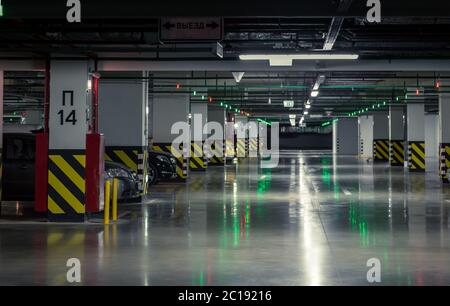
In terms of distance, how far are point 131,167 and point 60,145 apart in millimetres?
5282

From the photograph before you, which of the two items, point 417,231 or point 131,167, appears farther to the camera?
point 131,167

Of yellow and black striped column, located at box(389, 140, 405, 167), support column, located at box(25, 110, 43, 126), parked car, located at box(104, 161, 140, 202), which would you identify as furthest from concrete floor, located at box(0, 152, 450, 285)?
support column, located at box(25, 110, 43, 126)

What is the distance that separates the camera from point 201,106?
34625mm

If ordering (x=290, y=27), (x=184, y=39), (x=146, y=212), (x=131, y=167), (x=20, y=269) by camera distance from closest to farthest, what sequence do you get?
(x=20, y=269), (x=184, y=39), (x=290, y=27), (x=146, y=212), (x=131, y=167)

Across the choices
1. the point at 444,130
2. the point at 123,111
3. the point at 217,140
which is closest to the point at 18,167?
the point at 123,111

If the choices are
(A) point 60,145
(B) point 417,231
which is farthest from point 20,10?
(B) point 417,231

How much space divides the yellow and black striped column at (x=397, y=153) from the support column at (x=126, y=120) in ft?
82.7

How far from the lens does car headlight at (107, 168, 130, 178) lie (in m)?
16.5

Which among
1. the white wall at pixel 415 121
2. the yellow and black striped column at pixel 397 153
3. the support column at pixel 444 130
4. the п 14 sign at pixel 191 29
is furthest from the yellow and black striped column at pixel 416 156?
the п 14 sign at pixel 191 29

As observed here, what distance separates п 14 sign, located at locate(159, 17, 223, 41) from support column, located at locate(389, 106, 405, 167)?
107ft

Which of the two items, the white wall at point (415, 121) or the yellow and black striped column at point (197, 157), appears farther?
the white wall at point (415, 121)

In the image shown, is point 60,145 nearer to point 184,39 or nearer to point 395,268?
point 184,39

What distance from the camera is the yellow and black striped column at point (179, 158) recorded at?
2647cm

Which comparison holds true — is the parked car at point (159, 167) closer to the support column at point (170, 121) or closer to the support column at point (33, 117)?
the support column at point (170, 121)
